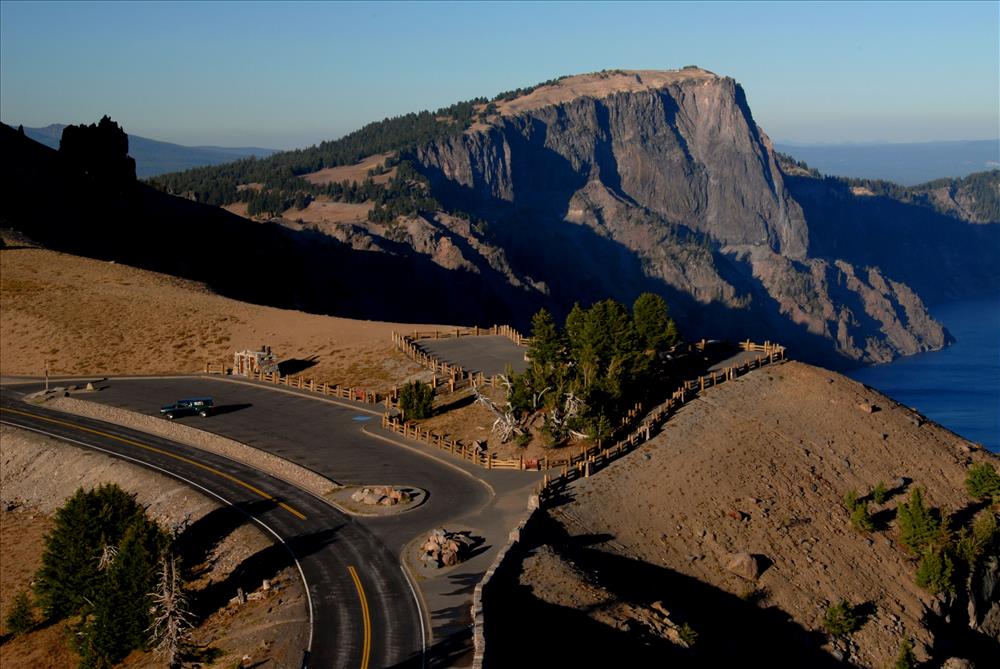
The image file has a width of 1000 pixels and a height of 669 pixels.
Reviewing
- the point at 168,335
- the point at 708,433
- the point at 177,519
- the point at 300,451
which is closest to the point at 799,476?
the point at 708,433

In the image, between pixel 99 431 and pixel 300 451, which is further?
pixel 99 431

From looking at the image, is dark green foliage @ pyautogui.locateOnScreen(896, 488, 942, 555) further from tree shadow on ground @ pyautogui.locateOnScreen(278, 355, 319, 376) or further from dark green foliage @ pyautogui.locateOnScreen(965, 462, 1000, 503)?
tree shadow on ground @ pyautogui.locateOnScreen(278, 355, 319, 376)

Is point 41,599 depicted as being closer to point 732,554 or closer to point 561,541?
→ point 561,541

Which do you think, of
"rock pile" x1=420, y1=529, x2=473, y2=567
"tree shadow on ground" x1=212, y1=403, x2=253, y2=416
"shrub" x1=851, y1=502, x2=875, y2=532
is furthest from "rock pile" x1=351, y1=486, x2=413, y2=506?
"shrub" x1=851, y1=502, x2=875, y2=532

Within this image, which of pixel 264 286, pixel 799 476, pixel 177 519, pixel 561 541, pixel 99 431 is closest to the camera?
pixel 561 541

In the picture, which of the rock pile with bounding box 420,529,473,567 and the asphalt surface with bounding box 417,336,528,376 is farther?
the asphalt surface with bounding box 417,336,528,376

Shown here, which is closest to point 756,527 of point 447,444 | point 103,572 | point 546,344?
point 447,444

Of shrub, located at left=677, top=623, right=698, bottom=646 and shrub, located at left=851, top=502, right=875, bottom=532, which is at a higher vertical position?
shrub, located at left=677, top=623, right=698, bottom=646
